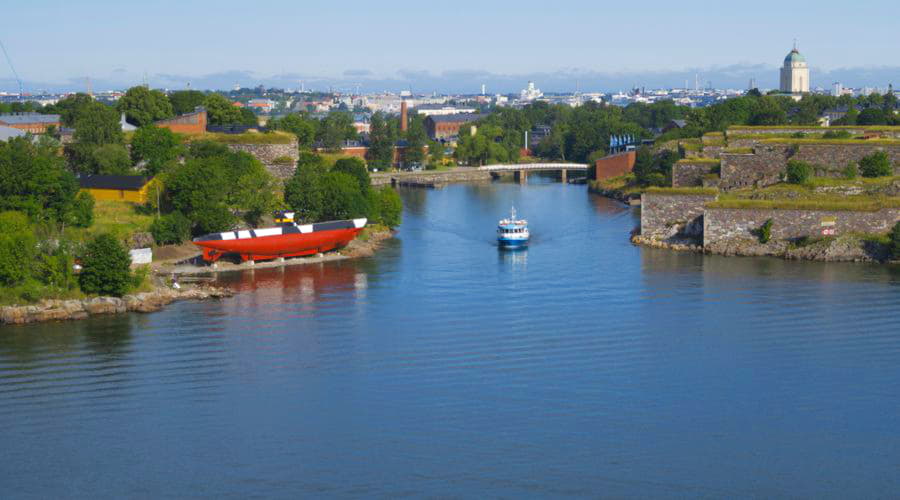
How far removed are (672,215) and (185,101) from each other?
47.7ft

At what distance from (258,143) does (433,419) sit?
550 inches

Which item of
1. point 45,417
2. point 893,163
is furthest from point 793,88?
point 45,417

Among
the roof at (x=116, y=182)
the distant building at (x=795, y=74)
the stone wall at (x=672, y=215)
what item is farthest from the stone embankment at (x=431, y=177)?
the distant building at (x=795, y=74)

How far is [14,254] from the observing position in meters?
12.8

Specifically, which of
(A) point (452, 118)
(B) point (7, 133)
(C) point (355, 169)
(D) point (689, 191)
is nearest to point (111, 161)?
(B) point (7, 133)

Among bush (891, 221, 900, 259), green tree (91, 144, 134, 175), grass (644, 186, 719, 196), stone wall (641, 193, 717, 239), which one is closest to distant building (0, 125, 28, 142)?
green tree (91, 144, 134, 175)

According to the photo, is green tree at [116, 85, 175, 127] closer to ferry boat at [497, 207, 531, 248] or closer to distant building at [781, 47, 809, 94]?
ferry boat at [497, 207, 531, 248]

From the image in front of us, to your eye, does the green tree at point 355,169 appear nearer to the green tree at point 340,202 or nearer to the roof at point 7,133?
the green tree at point 340,202

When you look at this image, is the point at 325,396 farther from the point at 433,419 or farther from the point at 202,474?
the point at 202,474

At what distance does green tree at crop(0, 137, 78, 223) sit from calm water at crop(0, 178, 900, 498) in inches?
104

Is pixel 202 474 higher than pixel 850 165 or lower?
lower

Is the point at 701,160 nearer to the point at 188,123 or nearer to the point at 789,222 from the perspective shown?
the point at 789,222

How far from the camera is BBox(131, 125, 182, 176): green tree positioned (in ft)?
66.5

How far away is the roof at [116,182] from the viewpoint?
1862 cm
